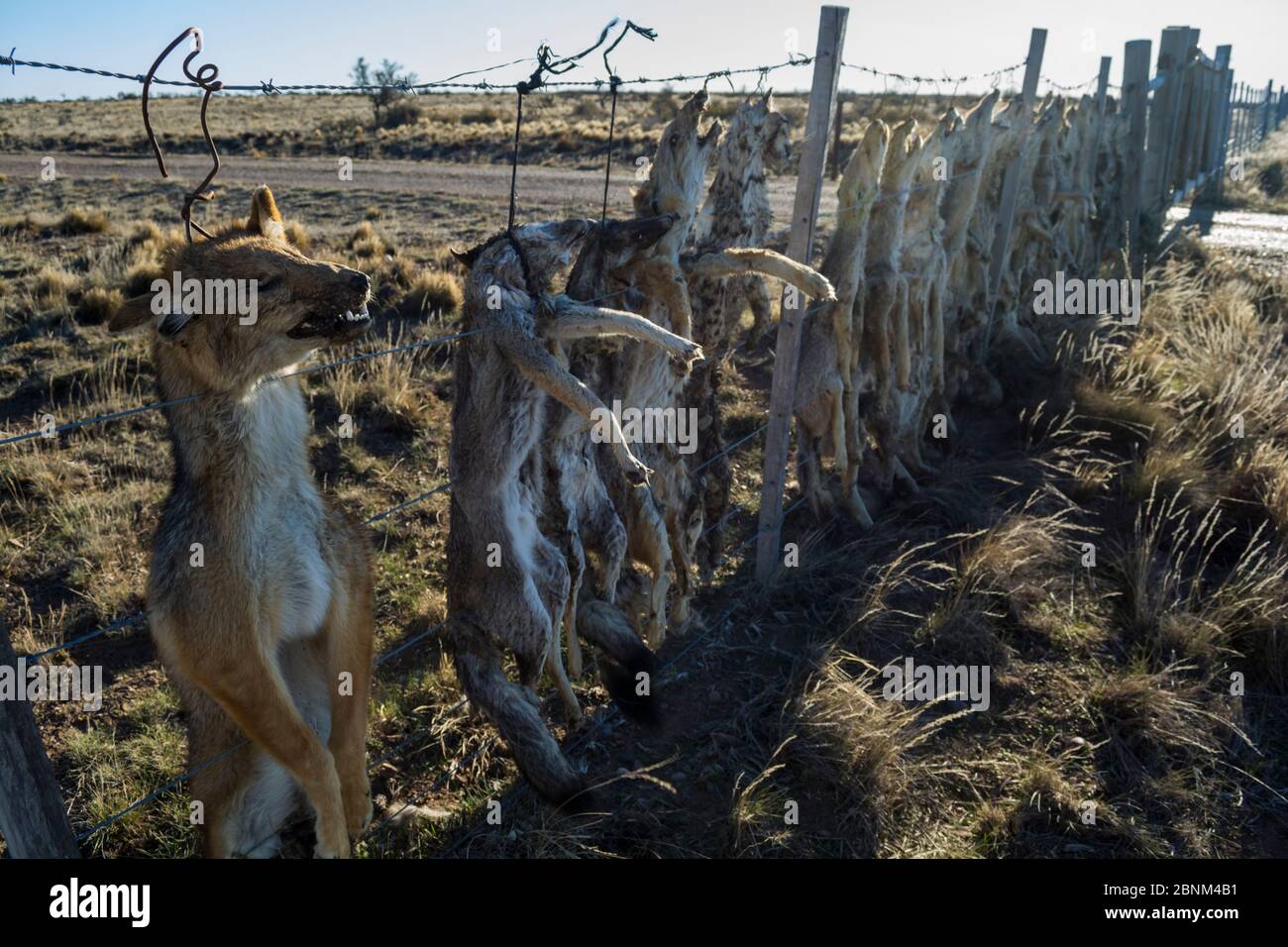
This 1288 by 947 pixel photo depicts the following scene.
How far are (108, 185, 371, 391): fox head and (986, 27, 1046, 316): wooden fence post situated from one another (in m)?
7.32

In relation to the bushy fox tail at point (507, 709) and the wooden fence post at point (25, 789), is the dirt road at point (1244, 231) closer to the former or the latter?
the bushy fox tail at point (507, 709)

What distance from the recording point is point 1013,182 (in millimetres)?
8953

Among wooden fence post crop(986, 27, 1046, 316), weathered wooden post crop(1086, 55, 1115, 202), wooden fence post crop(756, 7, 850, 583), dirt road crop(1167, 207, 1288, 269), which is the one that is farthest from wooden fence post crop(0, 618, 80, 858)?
dirt road crop(1167, 207, 1288, 269)

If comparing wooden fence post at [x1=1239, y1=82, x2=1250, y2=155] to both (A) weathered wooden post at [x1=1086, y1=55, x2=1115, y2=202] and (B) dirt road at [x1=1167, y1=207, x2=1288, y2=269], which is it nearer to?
(B) dirt road at [x1=1167, y1=207, x2=1288, y2=269]

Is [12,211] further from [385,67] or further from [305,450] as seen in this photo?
[385,67]

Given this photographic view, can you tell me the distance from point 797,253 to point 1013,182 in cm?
475

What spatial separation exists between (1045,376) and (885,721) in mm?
5533

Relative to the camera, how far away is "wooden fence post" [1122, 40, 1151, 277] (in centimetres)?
1311

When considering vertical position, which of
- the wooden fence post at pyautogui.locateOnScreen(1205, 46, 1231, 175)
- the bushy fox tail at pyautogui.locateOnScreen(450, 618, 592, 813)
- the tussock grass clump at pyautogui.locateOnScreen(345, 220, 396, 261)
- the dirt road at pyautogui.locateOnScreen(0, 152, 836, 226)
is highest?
the wooden fence post at pyautogui.locateOnScreen(1205, 46, 1231, 175)

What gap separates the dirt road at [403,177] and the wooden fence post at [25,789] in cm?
1469

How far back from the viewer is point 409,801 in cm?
412

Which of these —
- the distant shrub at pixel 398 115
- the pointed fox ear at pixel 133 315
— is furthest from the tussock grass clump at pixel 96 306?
the distant shrub at pixel 398 115

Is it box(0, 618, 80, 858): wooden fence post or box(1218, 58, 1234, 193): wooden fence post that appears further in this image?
box(1218, 58, 1234, 193): wooden fence post

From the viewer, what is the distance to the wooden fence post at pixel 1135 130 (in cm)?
1311
